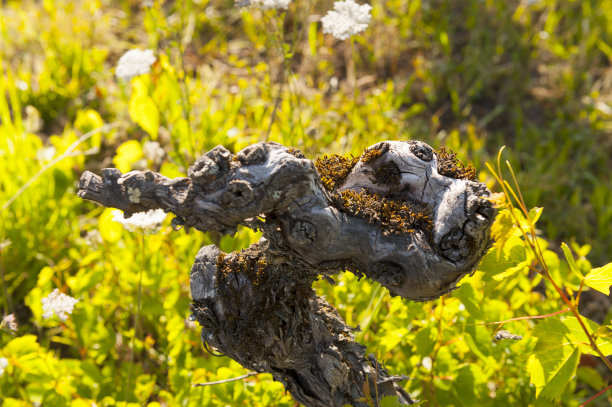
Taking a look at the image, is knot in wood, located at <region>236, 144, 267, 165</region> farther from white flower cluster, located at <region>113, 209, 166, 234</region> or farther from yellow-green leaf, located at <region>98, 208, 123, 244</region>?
yellow-green leaf, located at <region>98, 208, 123, 244</region>

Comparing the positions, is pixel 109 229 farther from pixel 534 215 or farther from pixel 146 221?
pixel 534 215

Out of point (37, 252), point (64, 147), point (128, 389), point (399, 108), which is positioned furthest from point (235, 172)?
point (399, 108)

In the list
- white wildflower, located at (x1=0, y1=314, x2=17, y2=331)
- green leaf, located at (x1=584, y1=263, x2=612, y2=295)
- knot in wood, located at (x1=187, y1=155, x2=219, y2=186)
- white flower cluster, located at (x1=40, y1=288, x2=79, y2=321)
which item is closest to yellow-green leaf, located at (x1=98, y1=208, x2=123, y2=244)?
white flower cluster, located at (x1=40, y1=288, x2=79, y2=321)

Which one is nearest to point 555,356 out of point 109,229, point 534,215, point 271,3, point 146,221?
point 534,215

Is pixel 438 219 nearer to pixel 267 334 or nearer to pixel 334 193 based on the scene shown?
pixel 334 193

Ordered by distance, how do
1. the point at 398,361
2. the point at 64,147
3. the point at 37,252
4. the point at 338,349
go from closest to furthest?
1. the point at 338,349
2. the point at 398,361
3. the point at 37,252
4. the point at 64,147

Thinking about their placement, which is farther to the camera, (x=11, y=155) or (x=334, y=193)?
(x=11, y=155)
